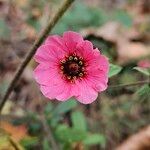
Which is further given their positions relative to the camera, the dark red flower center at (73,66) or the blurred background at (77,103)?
the blurred background at (77,103)

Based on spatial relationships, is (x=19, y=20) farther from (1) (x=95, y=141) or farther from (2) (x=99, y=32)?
(1) (x=95, y=141)

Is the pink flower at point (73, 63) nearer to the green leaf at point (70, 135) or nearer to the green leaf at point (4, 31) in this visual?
the green leaf at point (70, 135)

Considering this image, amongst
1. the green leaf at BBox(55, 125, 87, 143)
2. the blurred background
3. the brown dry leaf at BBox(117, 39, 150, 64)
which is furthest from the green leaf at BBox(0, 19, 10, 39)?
the green leaf at BBox(55, 125, 87, 143)

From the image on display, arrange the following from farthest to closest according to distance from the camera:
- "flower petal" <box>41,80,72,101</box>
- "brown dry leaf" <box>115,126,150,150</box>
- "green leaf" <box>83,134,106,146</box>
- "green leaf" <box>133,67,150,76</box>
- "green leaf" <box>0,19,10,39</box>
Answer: "green leaf" <box>0,19,10,39</box>
"brown dry leaf" <box>115,126,150,150</box>
"green leaf" <box>83,134,106,146</box>
"green leaf" <box>133,67,150,76</box>
"flower petal" <box>41,80,72,101</box>

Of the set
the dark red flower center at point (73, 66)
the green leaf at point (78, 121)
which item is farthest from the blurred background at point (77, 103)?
the dark red flower center at point (73, 66)

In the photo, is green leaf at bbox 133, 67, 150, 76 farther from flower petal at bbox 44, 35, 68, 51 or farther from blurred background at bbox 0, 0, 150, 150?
flower petal at bbox 44, 35, 68, 51

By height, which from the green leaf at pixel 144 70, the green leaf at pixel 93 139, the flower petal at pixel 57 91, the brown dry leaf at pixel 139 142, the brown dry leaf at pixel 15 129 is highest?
the flower petal at pixel 57 91

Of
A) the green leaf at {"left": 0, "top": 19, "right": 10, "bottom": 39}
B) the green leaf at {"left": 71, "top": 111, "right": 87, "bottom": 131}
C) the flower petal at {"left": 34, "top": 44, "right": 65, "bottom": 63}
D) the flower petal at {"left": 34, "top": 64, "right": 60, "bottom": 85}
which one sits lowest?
the green leaf at {"left": 71, "top": 111, "right": 87, "bottom": 131}

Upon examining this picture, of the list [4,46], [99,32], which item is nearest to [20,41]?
[4,46]

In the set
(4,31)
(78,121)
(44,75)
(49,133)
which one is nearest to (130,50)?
(4,31)
